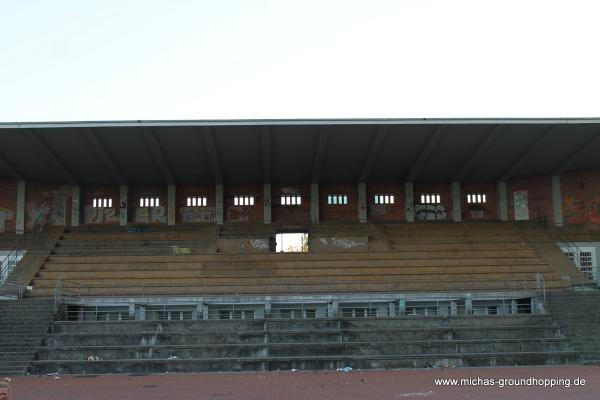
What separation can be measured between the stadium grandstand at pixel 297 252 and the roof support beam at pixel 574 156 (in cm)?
15

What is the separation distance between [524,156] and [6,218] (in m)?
29.3

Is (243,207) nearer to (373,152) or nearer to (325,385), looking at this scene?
(373,152)

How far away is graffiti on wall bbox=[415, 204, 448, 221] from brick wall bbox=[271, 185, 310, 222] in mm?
6641

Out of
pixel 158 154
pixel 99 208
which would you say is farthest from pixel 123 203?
pixel 158 154

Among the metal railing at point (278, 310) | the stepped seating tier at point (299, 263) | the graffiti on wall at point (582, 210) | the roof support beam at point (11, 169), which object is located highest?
the roof support beam at point (11, 169)

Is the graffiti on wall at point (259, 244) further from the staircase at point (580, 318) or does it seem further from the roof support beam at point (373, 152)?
the staircase at point (580, 318)

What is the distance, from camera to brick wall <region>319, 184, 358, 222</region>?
127 feet

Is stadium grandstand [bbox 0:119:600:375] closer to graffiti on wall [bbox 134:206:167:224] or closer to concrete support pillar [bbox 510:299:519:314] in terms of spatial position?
graffiti on wall [bbox 134:206:167:224]

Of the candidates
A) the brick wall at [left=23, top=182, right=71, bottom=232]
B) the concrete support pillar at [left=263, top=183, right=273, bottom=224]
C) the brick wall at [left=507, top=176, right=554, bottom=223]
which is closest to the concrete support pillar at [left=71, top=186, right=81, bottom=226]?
the brick wall at [left=23, top=182, right=71, bottom=232]

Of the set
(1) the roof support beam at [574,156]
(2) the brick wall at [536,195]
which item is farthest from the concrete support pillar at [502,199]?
(1) the roof support beam at [574,156]

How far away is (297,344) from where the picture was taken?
2288cm

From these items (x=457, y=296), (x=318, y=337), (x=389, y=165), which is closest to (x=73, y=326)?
(x=318, y=337)

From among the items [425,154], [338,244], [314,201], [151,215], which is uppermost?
[425,154]

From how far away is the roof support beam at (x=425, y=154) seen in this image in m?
32.4
